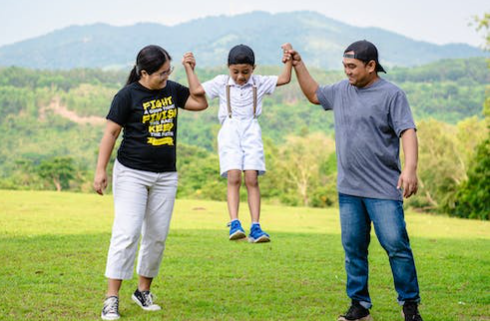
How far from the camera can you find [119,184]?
523 centimetres

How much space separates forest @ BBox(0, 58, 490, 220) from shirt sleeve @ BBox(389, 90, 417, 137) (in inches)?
1042

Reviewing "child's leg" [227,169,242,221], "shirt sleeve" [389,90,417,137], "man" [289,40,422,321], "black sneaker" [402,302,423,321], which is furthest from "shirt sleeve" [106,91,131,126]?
"child's leg" [227,169,242,221]

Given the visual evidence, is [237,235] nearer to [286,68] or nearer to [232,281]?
[232,281]

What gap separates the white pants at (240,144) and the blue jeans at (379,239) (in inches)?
138

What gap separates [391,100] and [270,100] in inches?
6383

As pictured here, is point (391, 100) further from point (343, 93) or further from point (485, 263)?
point (485, 263)

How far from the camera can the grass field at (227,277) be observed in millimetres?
5336

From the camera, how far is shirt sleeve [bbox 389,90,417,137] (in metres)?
4.81

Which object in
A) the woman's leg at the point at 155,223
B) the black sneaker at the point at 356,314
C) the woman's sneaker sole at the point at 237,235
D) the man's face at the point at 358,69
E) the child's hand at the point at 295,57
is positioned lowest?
the woman's sneaker sole at the point at 237,235

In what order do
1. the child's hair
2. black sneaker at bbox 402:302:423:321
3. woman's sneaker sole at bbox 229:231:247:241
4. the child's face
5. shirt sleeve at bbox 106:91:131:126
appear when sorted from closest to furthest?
1. black sneaker at bbox 402:302:423:321
2. shirt sleeve at bbox 106:91:131:126
3. the child's hair
4. the child's face
5. woman's sneaker sole at bbox 229:231:247:241

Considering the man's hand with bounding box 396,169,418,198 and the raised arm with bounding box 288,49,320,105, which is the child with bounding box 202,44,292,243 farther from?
the man's hand with bounding box 396,169,418,198

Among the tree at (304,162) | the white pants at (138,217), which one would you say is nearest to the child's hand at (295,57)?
the white pants at (138,217)

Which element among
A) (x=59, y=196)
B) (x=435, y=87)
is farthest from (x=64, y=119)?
(x=59, y=196)

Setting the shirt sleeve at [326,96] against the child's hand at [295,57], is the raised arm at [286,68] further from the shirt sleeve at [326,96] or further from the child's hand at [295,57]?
the shirt sleeve at [326,96]
